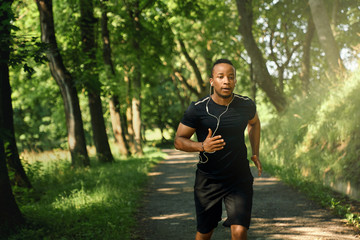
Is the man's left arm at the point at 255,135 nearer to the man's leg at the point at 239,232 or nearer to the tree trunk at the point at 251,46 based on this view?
the man's leg at the point at 239,232

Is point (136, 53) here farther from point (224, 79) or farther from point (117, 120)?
point (224, 79)

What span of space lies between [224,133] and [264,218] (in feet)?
11.8

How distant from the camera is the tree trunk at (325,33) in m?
13.2

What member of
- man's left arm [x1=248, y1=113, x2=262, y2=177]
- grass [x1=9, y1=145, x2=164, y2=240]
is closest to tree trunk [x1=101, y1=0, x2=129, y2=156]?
grass [x1=9, y1=145, x2=164, y2=240]

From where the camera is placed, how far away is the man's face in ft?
12.2

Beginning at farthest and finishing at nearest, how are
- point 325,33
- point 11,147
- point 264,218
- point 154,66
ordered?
point 154,66 → point 325,33 → point 11,147 → point 264,218

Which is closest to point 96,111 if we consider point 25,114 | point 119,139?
point 119,139

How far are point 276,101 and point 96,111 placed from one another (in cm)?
820

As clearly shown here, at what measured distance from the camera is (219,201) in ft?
12.8

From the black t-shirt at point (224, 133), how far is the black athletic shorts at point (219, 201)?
7cm

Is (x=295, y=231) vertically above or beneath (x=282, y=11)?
beneath

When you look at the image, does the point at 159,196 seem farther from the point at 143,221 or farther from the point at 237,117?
the point at 237,117

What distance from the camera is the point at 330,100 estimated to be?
38.7 ft

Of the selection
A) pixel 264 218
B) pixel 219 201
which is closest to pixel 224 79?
pixel 219 201
